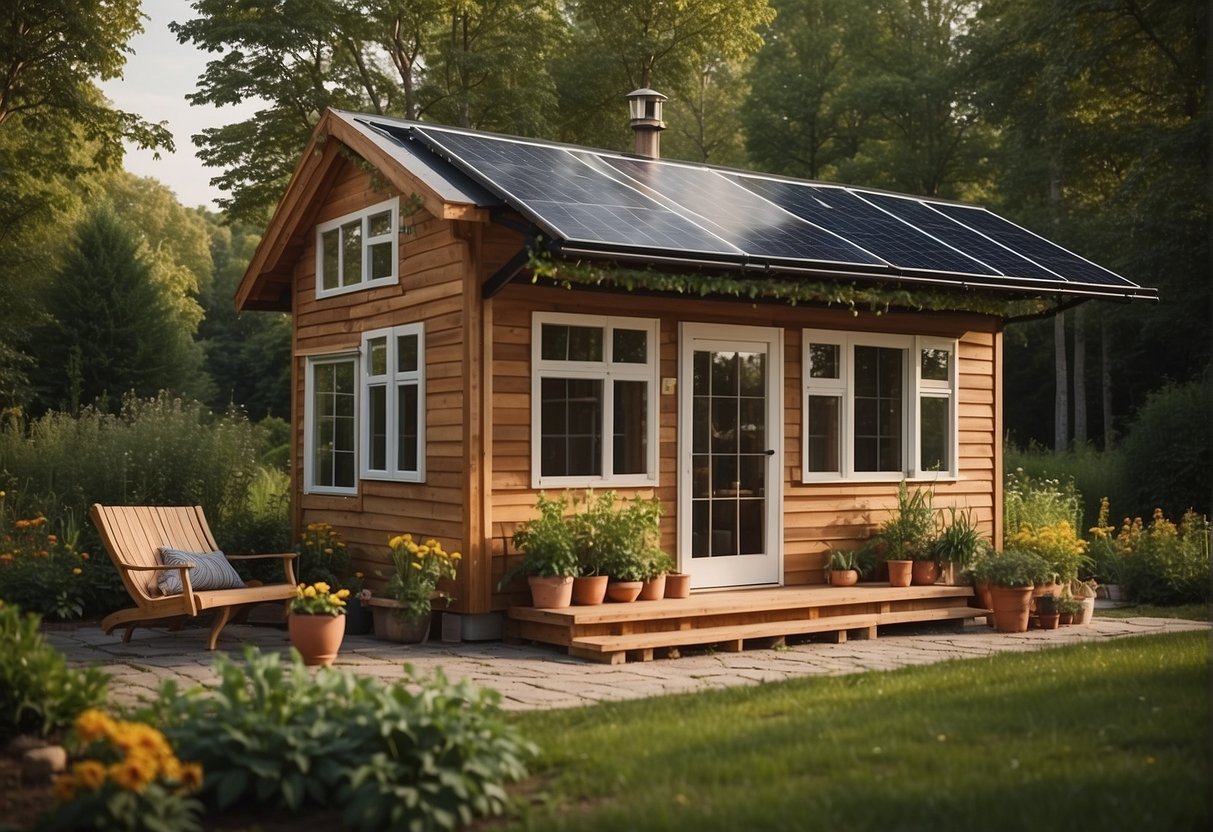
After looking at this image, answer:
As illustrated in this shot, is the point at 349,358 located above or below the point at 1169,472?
above

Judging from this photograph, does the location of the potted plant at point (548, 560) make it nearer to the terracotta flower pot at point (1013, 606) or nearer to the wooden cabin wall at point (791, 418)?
the wooden cabin wall at point (791, 418)

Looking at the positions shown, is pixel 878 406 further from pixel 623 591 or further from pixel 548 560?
pixel 548 560

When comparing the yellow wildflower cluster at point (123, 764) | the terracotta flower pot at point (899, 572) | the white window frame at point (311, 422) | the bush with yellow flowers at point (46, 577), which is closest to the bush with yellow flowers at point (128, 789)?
the yellow wildflower cluster at point (123, 764)

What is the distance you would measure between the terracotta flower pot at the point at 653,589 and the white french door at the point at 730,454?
592 millimetres

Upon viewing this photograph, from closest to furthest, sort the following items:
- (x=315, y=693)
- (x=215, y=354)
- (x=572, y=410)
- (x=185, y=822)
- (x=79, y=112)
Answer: (x=185, y=822), (x=315, y=693), (x=572, y=410), (x=79, y=112), (x=215, y=354)

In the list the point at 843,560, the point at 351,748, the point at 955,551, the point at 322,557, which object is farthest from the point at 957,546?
the point at 351,748

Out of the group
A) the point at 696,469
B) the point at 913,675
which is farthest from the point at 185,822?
the point at 696,469

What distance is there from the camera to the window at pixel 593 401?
34.3 feet

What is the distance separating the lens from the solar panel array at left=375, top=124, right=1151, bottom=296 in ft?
32.3

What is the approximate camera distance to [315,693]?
5.50 meters

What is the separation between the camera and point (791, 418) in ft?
38.5

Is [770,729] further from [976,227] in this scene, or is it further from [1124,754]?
[976,227]

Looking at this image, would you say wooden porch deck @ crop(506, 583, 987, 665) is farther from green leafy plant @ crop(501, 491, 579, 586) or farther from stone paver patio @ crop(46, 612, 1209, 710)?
green leafy plant @ crop(501, 491, 579, 586)

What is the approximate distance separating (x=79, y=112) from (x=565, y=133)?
33.7 ft
